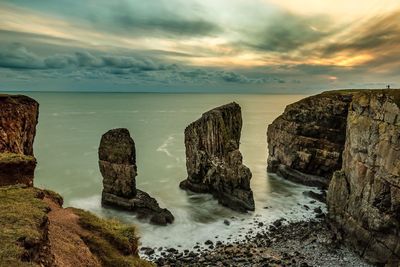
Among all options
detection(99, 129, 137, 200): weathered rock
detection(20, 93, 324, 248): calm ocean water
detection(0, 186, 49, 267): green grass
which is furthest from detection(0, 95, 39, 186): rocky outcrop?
detection(20, 93, 324, 248): calm ocean water

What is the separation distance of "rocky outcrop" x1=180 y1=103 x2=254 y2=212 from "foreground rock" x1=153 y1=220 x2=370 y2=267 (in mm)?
10352

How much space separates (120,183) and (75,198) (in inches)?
447

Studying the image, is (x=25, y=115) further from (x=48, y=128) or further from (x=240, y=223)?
(x=48, y=128)

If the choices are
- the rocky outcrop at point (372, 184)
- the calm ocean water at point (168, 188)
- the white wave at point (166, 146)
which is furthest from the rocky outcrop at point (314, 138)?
the white wave at point (166, 146)

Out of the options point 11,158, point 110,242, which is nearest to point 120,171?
point 11,158

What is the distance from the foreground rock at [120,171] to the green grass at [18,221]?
101ft

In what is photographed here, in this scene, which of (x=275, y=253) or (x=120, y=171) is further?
(x=120, y=171)

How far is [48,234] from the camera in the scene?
49.2ft

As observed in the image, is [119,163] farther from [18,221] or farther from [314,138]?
[314,138]

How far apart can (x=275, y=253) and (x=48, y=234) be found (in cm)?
2880

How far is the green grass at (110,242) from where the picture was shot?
16.6 meters

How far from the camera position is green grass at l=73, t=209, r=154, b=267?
1656cm

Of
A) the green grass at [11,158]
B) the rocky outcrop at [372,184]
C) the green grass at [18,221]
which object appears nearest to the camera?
the green grass at [18,221]

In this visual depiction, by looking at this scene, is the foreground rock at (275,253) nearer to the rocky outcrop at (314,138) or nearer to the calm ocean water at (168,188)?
the calm ocean water at (168,188)
